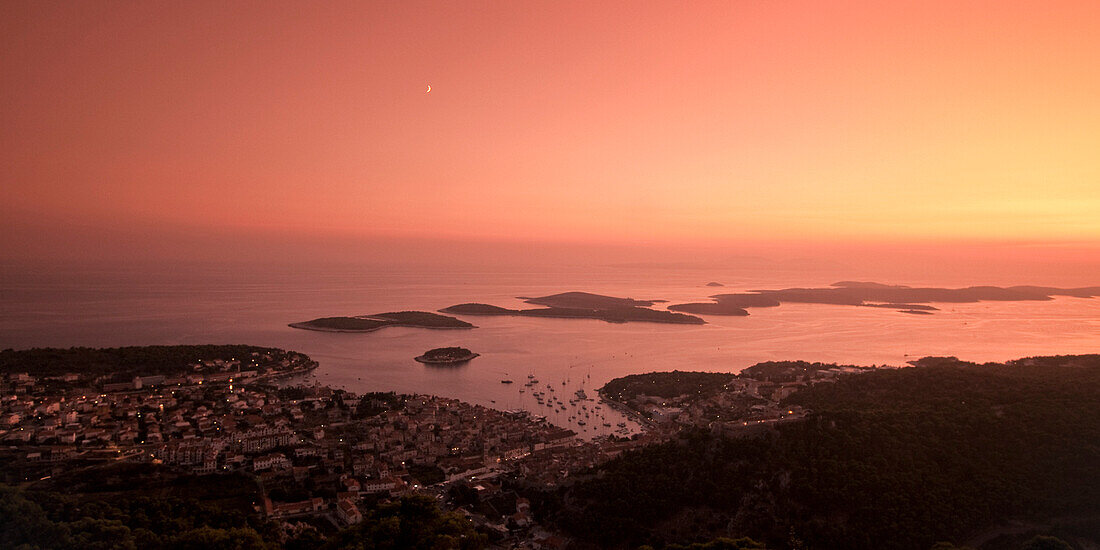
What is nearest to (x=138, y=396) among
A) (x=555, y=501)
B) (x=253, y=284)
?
(x=555, y=501)

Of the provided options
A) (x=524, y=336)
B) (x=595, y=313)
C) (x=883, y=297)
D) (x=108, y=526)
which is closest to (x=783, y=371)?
(x=524, y=336)

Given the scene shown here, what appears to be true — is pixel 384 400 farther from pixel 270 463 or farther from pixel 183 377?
pixel 183 377

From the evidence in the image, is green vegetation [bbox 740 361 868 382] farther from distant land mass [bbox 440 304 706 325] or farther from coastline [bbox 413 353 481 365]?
distant land mass [bbox 440 304 706 325]

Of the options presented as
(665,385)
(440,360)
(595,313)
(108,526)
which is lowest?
(440,360)

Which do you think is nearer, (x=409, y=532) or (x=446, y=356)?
(x=409, y=532)

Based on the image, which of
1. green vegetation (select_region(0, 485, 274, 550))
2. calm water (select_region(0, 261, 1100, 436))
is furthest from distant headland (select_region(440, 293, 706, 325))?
green vegetation (select_region(0, 485, 274, 550))

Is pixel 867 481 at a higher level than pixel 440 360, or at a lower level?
higher

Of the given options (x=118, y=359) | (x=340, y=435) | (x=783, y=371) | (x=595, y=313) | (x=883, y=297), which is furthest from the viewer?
(x=883, y=297)

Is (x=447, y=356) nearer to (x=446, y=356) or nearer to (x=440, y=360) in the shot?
(x=446, y=356)
